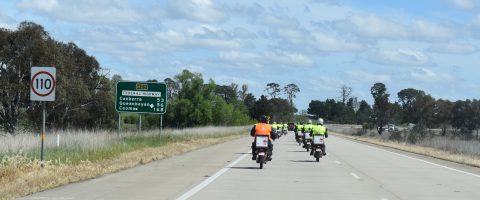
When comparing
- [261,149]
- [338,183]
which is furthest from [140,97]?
[338,183]

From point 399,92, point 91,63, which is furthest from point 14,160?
point 399,92

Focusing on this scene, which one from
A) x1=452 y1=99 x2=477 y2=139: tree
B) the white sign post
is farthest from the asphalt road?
x1=452 y1=99 x2=477 y2=139: tree

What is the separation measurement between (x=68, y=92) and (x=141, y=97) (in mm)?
10693

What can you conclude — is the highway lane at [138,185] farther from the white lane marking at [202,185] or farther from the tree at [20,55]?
the tree at [20,55]

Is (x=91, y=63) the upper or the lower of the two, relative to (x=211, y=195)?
upper

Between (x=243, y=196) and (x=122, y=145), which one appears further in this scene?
(x=122, y=145)

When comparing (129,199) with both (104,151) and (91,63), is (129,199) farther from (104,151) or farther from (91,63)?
(91,63)

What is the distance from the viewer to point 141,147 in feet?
114

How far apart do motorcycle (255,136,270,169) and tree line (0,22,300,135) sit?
20234 mm

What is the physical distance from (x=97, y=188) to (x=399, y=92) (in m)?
174

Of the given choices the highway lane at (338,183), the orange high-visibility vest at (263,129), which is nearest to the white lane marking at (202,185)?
the highway lane at (338,183)

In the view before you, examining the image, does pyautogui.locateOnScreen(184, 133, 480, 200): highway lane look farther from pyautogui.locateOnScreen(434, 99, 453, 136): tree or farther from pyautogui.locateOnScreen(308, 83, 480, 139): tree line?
pyautogui.locateOnScreen(434, 99, 453, 136): tree

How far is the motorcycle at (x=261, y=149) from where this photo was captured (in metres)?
22.8

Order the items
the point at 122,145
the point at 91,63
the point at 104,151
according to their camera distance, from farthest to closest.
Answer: the point at 91,63, the point at 122,145, the point at 104,151
